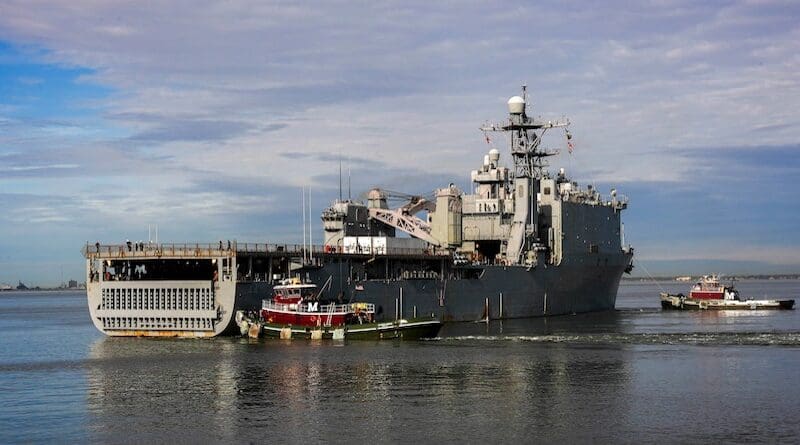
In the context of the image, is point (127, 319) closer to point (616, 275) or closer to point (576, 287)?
point (576, 287)

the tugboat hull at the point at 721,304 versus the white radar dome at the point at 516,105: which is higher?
the white radar dome at the point at 516,105

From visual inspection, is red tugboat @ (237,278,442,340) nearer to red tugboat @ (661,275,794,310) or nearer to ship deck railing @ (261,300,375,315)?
ship deck railing @ (261,300,375,315)

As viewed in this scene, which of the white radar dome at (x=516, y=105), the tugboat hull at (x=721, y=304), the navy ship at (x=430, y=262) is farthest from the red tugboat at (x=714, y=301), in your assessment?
the white radar dome at (x=516, y=105)

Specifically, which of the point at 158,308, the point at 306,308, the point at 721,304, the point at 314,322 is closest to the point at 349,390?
the point at 314,322

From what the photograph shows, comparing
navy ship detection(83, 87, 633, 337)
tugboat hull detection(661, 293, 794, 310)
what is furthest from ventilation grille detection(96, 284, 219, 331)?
tugboat hull detection(661, 293, 794, 310)

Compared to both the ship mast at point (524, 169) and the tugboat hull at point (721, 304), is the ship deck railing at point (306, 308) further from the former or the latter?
the tugboat hull at point (721, 304)

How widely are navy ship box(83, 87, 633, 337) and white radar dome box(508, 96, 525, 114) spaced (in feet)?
0.29

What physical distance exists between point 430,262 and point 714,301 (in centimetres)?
3958

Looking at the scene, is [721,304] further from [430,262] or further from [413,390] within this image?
[413,390]

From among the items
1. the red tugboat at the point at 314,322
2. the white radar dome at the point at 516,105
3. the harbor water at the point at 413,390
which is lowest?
the harbor water at the point at 413,390

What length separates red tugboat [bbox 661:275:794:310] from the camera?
10056cm

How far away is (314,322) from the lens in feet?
191

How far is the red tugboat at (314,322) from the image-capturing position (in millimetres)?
57844

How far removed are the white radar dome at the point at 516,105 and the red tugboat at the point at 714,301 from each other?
31.6 m
